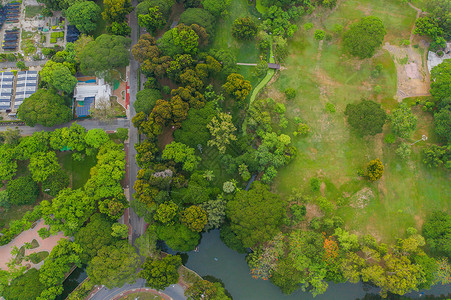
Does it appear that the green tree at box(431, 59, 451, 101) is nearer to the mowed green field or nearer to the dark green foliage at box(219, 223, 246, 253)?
the mowed green field

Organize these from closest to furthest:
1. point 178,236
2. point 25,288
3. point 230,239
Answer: point 25,288 → point 178,236 → point 230,239

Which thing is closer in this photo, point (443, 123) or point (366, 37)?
point (443, 123)

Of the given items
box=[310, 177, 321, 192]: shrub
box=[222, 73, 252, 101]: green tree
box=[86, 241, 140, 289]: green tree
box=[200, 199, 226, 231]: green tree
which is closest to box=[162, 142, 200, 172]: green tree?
box=[200, 199, 226, 231]: green tree

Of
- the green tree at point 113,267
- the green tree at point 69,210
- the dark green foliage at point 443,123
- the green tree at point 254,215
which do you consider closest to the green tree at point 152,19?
the green tree at point 69,210

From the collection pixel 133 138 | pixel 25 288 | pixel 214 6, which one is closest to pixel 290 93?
pixel 214 6

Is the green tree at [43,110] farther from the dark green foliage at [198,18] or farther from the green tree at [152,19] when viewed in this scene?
the dark green foliage at [198,18]

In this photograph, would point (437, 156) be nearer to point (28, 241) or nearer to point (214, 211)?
point (214, 211)
